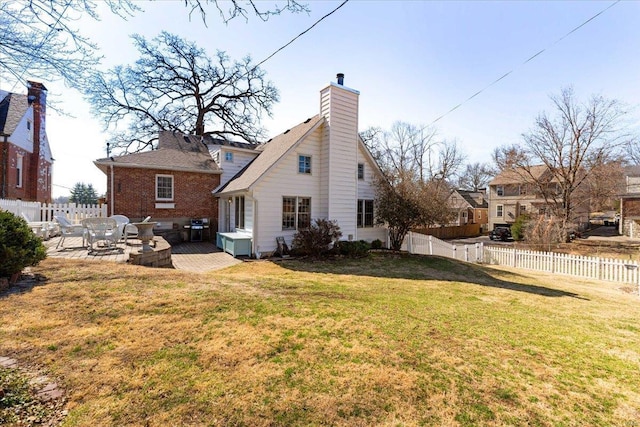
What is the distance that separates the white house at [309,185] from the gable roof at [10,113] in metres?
16.4

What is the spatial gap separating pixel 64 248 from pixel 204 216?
24.1ft

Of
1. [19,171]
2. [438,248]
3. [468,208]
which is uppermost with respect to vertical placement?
[19,171]

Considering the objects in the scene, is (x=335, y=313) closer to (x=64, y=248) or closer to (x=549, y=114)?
(x=64, y=248)

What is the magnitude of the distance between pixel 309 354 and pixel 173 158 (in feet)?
51.8

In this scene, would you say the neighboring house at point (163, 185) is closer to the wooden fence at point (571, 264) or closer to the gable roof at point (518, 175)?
the wooden fence at point (571, 264)

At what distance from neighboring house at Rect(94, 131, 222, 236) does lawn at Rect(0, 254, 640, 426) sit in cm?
Answer: 944

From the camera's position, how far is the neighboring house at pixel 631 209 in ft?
95.2

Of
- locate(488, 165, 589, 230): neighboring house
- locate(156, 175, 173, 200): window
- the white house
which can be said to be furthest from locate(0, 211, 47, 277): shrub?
locate(488, 165, 589, 230): neighboring house

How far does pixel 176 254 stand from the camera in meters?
12.3

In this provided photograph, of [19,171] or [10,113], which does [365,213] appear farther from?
[10,113]

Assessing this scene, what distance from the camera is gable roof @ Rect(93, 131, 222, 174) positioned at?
14.5 metres

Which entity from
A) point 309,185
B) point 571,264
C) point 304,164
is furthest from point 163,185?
point 571,264

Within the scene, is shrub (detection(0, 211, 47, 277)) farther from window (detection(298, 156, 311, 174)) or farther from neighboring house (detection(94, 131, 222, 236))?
neighboring house (detection(94, 131, 222, 236))

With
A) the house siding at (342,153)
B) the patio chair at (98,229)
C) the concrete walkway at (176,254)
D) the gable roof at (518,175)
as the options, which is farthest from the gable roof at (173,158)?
the gable roof at (518,175)
